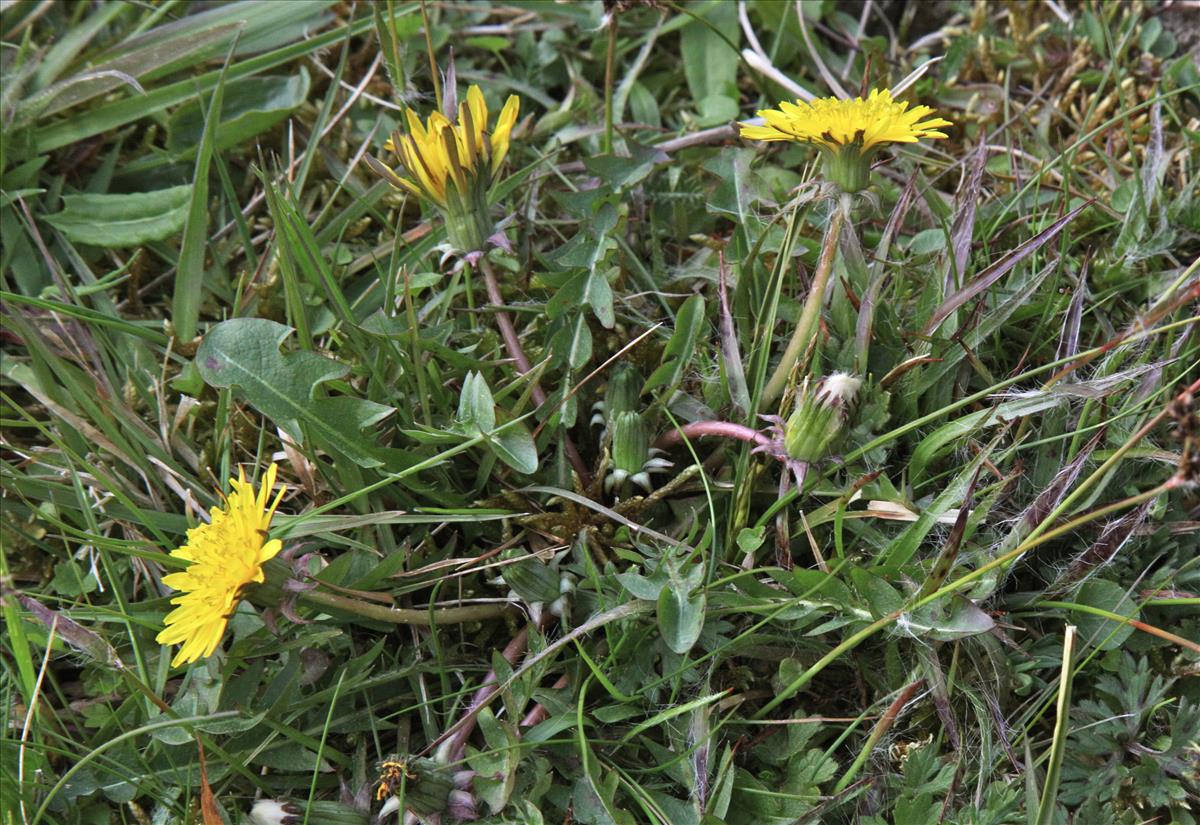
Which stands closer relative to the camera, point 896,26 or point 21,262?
point 21,262

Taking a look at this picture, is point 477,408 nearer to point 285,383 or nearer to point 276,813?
point 285,383

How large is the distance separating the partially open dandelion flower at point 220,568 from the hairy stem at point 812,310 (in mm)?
881

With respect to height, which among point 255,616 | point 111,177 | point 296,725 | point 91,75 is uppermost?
point 91,75

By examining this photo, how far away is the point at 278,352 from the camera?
1.85 meters

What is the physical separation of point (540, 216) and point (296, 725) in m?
1.18

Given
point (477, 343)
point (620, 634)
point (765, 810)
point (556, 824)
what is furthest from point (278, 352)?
point (765, 810)

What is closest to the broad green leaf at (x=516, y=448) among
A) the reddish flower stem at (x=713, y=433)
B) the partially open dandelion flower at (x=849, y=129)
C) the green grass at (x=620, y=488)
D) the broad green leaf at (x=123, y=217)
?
the green grass at (x=620, y=488)

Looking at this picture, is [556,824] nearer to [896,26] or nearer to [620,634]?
[620,634]

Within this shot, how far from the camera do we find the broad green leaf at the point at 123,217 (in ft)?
7.53

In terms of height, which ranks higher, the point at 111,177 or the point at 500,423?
the point at 111,177

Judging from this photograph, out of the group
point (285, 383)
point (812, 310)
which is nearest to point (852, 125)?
point (812, 310)

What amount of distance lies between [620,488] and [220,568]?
27.6 inches

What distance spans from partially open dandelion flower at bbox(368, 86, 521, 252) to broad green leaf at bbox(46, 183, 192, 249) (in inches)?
29.6

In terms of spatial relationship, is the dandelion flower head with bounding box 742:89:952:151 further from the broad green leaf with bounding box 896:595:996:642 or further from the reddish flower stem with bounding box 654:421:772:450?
the broad green leaf with bounding box 896:595:996:642
